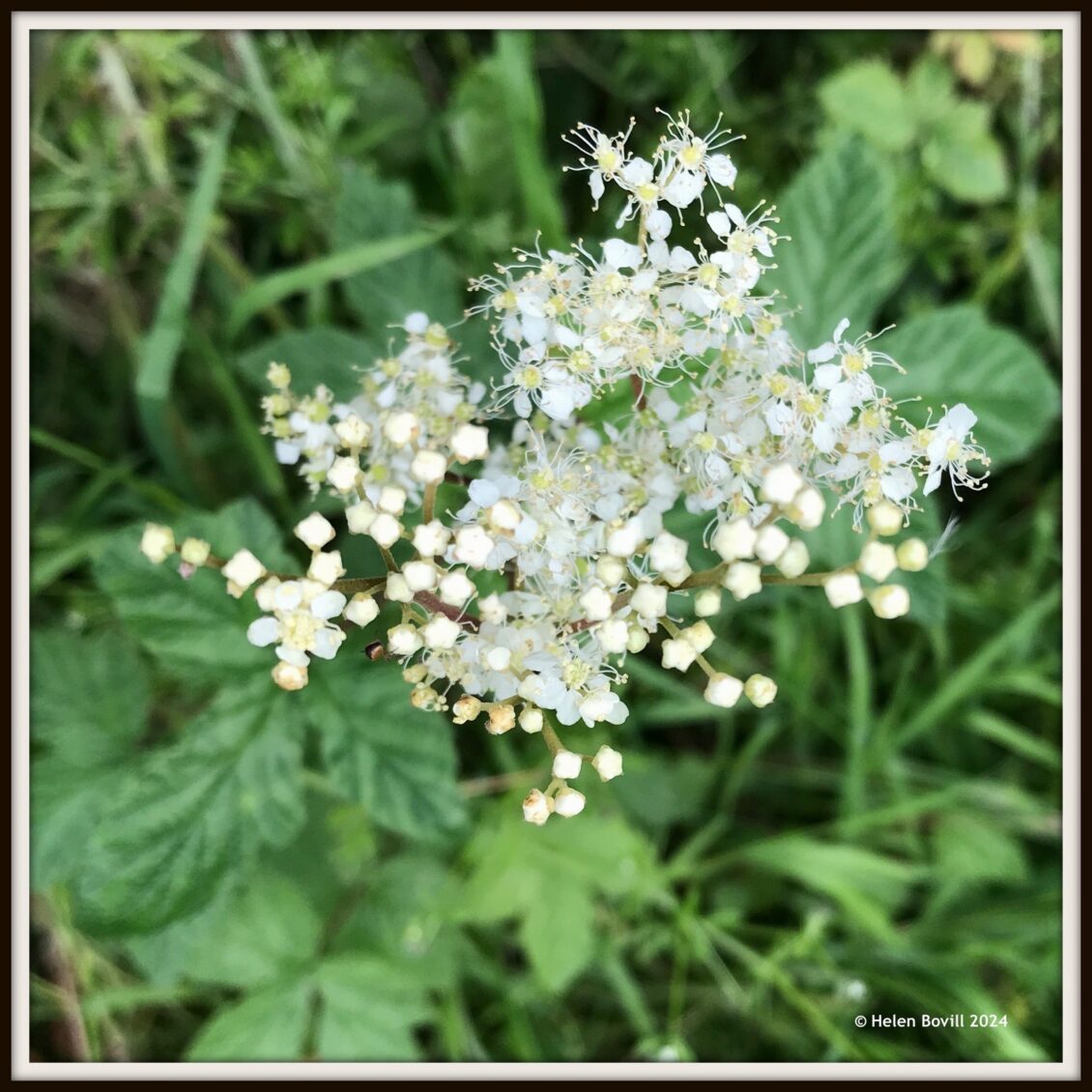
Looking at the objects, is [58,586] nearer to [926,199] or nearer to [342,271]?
[342,271]

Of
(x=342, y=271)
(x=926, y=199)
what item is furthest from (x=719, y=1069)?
(x=926, y=199)

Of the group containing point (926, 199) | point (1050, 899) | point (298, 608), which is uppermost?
point (926, 199)

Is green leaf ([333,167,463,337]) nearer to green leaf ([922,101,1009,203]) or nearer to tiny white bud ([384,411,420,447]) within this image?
tiny white bud ([384,411,420,447])

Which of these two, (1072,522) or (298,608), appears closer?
(298,608)

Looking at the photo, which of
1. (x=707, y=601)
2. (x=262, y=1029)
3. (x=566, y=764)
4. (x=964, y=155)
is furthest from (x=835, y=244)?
(x=262, y=1029)

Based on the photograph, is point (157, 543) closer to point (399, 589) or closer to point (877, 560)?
point (399, 589)

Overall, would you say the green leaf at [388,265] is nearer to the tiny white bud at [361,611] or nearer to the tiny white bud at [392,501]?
the tiny white bud at [392,501]

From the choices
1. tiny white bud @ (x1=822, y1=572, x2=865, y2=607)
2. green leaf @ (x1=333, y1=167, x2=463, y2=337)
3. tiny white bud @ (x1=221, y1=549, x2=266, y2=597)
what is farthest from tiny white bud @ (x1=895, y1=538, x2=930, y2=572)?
green leaf @ (x1=333, y1=167, x2=463, y2=337)

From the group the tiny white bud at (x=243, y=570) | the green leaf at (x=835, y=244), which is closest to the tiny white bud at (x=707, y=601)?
the tiny white bud at (x=243, y=570)
